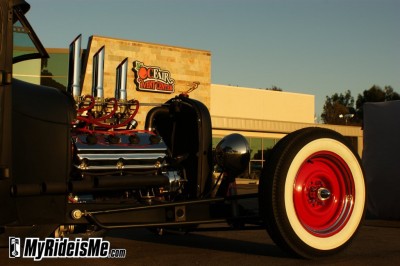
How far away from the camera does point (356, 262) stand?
5121 mm

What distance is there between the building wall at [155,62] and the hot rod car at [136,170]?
2306 centimetres

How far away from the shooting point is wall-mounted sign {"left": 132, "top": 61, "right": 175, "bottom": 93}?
3136 centimetres

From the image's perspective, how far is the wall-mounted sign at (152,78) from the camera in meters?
31.4

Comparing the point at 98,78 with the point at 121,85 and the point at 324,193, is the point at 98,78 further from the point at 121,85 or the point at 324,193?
the point at 324,193

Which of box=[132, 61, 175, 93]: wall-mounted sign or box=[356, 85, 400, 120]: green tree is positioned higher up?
box=[356, 85, 400, 120]: green tree

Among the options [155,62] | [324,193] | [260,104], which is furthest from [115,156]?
[260,104]

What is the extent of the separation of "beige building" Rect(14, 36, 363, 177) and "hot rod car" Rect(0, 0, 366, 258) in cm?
1968

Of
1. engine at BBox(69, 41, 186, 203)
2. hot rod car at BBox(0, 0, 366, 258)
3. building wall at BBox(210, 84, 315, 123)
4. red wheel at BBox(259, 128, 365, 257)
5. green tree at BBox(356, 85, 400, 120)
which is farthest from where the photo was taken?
green tree at BBox(356, 85, 400, 120)

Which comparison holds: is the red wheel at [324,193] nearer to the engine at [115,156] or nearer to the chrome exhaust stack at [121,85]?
the engine at [115,156]

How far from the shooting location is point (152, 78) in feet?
104

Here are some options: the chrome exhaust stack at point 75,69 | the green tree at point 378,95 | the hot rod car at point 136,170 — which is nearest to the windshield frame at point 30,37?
the hot rod car at point 136,170

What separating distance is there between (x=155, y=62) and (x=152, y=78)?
114cm

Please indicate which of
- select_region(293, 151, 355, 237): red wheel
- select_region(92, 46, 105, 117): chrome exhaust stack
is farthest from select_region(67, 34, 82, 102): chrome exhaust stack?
select_region(293, 151, 355, 237): red wheel

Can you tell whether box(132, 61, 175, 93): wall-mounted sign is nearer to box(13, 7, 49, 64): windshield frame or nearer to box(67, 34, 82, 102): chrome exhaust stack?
box(67, 34, 82, 102): chrome exhaust stack
